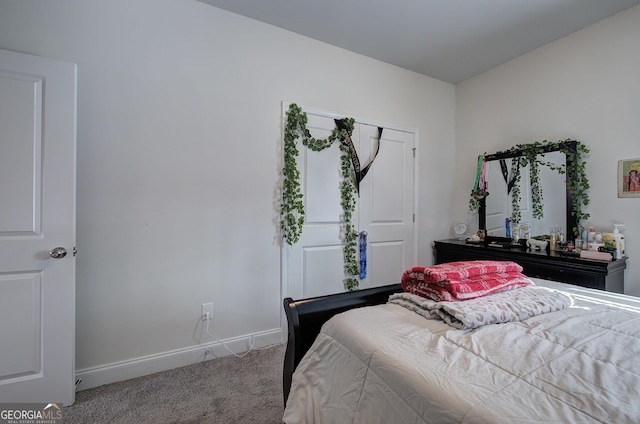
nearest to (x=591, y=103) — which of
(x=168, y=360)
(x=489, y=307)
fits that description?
(x=489, y=307)

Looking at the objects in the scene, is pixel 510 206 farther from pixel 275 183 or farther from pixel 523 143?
pixel 275 183

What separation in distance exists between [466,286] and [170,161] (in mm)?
2032

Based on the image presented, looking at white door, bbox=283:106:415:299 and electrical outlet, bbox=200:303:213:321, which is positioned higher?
white door, bbox=283:106:415:299

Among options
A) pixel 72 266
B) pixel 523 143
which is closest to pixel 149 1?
pixel 72 266

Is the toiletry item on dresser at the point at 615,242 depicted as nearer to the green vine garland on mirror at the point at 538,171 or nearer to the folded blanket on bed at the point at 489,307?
the green vine garland on mirror at the point at 538,171

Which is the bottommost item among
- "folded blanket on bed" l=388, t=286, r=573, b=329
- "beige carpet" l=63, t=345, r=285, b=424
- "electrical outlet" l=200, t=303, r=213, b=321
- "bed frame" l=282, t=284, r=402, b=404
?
"beige carpet" l=63, t=345, r=285, b=424

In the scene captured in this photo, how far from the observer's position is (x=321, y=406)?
94 centimetres

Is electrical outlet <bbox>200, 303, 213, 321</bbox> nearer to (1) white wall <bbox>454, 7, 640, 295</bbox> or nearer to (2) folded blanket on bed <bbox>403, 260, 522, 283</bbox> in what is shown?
(2) folded blanket on bed <bbox>403, 260, 522, 283</bbox>

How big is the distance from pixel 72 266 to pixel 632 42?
4252 millimetres

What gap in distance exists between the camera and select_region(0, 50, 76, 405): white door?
4.80ft

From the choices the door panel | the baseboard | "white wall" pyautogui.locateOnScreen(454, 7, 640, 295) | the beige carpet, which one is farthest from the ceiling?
the beige carpet

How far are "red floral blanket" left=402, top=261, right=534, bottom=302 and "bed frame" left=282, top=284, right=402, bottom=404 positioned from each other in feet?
0.88

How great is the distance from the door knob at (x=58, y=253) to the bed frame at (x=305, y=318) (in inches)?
54.1

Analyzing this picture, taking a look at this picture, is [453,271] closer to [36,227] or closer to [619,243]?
[619,243]
